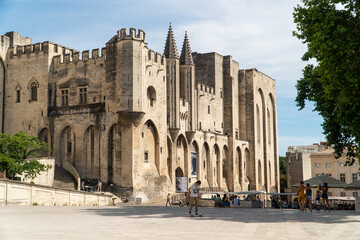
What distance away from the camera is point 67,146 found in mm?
41906

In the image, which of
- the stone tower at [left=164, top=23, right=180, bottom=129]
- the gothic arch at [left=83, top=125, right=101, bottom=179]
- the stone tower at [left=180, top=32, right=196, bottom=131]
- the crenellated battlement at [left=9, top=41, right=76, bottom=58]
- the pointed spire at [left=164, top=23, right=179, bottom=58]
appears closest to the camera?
the gothic arch at [left=83, top=125, right=101, bottom=179]

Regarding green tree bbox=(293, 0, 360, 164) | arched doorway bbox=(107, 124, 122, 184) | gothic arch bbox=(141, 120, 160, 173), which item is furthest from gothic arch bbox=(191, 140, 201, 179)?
green tree bbox=(293, 0, 360, 164)

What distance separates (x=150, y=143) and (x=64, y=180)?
8.40m

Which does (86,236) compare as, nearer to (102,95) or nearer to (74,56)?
(102,95)

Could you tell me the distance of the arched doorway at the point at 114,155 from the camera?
39156 mm

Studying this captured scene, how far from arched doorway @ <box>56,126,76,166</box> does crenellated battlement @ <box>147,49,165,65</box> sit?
32.6 feet

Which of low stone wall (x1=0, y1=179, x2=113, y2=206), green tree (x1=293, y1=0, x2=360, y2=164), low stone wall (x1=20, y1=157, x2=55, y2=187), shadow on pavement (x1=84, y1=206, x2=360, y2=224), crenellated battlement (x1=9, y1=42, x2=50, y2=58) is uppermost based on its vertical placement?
crenellated battlement (x1=9, y1=42, x2=50, y2=58)

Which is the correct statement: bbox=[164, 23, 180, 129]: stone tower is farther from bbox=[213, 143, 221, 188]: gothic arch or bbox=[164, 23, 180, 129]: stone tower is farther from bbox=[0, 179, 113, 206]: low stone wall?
bbox=[0, 179, 113, 206]: low stone wall

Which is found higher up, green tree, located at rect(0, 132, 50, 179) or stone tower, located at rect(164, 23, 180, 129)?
stone tower, located at rect(164, 23, 180, 129)

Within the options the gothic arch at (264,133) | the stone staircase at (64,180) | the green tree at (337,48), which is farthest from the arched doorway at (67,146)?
the gothic arch at (264,133)

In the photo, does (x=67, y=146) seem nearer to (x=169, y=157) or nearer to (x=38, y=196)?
(x=169, y=157)

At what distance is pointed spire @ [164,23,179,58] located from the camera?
151 feet

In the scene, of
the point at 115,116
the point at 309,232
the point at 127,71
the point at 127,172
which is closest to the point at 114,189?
the point at 127,172

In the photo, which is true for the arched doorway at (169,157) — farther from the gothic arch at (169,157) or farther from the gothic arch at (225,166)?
the gothic arch at (225,166)
